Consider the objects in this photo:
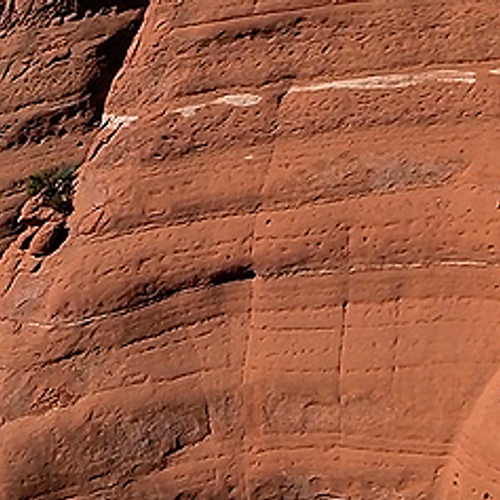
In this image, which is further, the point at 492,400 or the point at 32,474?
the point at 32,474

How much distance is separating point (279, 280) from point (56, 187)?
138 inches

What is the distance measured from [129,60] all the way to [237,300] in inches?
170

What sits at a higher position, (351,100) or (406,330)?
(351,100)

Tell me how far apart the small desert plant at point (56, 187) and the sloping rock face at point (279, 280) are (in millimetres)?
252

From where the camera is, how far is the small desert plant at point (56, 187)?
14.2 m

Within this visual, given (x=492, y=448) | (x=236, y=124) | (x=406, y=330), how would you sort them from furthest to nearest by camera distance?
(x=236, y=124)
(x=406, y=330)
(x=492, y=448)

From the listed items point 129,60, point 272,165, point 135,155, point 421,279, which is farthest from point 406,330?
point 129,60

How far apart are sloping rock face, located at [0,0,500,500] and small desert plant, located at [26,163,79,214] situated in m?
0.25

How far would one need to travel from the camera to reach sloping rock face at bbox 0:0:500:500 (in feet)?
38.3

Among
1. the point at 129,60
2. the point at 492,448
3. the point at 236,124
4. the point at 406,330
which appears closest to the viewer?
the point at 492,448

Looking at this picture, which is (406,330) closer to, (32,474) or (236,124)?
(236,124)

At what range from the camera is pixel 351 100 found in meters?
13.2

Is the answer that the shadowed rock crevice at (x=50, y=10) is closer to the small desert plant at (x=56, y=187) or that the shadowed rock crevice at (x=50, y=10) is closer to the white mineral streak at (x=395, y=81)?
the small desert plant at (x=56, y=187)

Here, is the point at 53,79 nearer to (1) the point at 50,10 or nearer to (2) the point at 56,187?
(1) the point at 50,10
